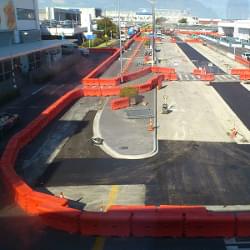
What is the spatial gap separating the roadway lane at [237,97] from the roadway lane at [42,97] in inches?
665

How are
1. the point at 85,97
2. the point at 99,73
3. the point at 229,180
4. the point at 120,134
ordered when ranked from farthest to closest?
the point at 99,73 → the point at 85,97 → the point at 120,134 → the point at 229,180

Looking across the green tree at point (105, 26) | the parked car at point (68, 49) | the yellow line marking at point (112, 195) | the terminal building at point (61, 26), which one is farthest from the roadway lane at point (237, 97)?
the green tree at point (105, 26)

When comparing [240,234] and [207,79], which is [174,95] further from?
[240,234]

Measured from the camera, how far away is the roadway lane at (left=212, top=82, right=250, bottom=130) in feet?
107

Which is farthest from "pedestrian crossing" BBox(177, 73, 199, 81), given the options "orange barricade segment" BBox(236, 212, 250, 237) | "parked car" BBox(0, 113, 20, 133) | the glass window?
"orange barricade segment" BBox(236, 212, 250, 237)

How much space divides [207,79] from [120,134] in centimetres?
2523

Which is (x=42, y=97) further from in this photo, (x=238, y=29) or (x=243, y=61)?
(x=238, y=29)

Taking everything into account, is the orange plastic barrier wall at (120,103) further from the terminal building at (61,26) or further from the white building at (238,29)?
the white building at (238,29)

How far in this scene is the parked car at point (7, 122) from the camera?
27.6 meters

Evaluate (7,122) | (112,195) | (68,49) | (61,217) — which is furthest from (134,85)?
(68,49)

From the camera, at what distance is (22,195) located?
55.1 ft

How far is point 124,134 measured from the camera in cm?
2739

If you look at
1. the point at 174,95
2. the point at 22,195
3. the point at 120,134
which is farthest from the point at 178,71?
the point at 22,195

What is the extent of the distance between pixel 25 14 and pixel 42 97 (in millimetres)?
23977
